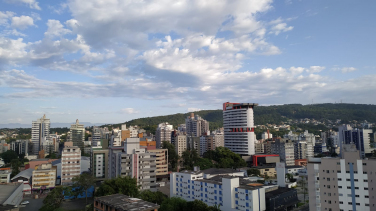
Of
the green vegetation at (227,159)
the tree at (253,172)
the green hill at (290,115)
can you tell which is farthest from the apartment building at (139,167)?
the green hill at (290,115)

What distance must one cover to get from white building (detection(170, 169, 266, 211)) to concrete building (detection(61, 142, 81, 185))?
1776 cm

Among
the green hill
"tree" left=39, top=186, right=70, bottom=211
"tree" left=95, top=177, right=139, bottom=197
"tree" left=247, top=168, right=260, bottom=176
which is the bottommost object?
"tree" left=247, top=168, right=260, bottom=176

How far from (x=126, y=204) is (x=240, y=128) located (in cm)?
4797

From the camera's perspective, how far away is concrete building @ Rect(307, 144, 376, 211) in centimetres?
2108

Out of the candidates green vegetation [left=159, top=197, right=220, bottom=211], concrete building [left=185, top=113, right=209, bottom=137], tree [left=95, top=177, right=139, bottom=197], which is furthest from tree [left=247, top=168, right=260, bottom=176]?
concrete building [left=185, top=113, right=209, bottom=137]

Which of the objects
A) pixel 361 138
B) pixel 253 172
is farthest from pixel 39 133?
pixel 361 138

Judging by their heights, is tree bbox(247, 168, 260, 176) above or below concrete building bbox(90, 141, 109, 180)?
below

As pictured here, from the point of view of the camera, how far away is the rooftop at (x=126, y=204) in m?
19.4

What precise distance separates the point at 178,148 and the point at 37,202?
42844 millimetres

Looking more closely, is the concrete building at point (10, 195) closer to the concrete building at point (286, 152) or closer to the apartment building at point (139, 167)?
the apartment building at point (139, 167)

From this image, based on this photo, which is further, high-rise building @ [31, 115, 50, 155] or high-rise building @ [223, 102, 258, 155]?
high-rise building @ [31, 115, 50, 155]

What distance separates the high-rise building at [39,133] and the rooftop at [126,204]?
254 ft

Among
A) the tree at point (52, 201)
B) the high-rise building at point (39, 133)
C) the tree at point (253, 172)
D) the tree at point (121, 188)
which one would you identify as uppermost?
the high-rise building at point (39, 133)

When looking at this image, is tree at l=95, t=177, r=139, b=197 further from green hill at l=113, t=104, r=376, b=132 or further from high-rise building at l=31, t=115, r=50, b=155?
green hill at l=113, t=104, r=376, b=132
